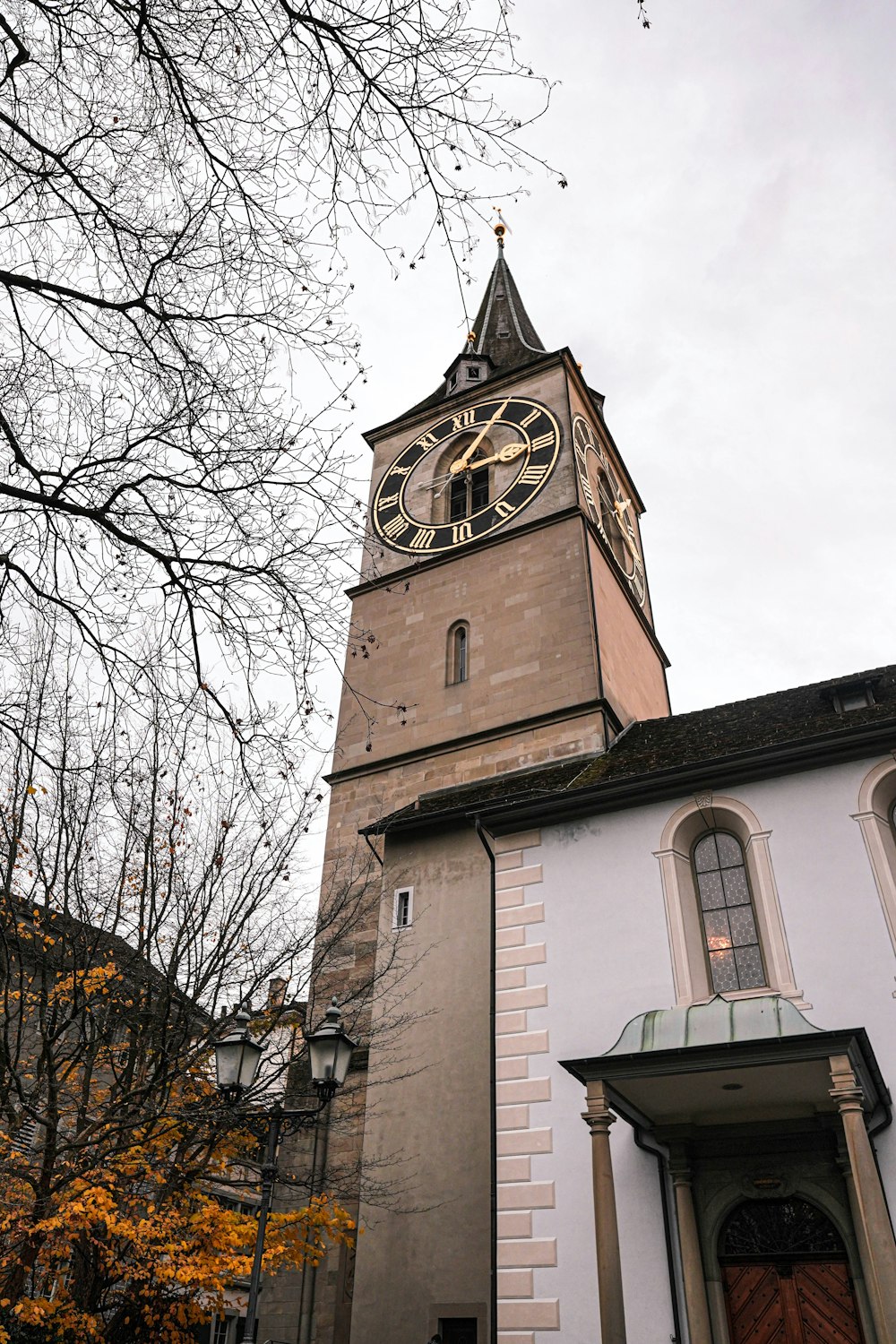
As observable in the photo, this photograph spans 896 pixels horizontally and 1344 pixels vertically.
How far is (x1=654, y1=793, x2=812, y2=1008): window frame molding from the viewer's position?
9.73 m

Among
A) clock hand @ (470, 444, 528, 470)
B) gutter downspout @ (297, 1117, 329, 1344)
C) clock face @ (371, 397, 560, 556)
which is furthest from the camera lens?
clock hand @ (470, 444, 528, 470)

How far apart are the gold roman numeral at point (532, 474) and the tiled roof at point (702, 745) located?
6454mm

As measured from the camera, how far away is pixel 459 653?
19859 mm

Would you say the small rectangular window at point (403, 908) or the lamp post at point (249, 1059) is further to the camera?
the small rectangular window at point (403, 908)

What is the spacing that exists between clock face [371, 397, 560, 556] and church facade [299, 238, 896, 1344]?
16.8 ft

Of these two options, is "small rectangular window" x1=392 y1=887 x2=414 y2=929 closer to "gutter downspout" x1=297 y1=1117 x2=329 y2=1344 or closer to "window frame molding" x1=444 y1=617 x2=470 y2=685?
"gutter downspout" x1=297 y1=1117 x2=329 y2=1344

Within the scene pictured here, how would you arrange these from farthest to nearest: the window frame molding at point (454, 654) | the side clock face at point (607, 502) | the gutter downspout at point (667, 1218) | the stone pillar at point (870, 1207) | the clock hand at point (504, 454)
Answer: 1. the clock hand at point (504, 454)
2. the side clock face at point (607, 502)
3. the window frame molding at point (454, 654)
4. the gutter downspout at point (667, 1218)
5. the stone pillar at point (870, 1207)

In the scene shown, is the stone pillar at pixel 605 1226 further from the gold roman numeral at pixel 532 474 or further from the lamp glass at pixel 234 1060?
the gold roman numeral at pixel 532 474

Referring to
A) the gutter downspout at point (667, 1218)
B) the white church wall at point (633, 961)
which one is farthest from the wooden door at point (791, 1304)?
the white church wall at point (633, 961)

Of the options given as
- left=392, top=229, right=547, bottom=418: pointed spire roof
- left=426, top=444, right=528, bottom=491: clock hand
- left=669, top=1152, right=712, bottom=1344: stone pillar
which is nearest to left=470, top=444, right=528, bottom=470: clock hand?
left=426, top=444, right=528, bottom=491: clock hand

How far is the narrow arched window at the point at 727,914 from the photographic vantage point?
996cm

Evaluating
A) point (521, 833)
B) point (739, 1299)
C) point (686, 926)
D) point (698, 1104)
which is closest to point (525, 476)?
point (521, 833)

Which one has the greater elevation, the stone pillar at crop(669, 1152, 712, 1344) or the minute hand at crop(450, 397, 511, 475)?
the minute hand at crop(450, 397, 511, 475)

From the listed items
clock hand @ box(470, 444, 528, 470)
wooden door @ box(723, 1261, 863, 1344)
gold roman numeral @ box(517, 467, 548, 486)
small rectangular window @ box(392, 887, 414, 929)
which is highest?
clock hand @ box(470, 444, 528, 470)
